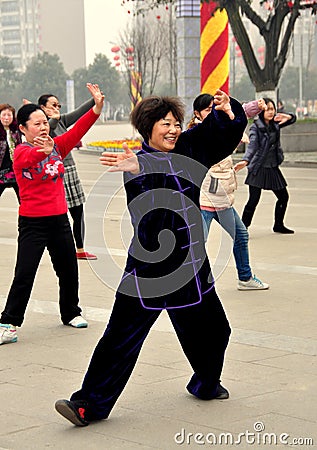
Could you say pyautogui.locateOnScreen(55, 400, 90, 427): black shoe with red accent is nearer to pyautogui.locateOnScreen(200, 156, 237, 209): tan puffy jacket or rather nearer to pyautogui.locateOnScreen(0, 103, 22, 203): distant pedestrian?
pyautogui.locateOnScreen(200, 156, 237, 209): tan puffy jacket

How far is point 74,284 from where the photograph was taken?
655cm

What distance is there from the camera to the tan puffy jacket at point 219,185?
7.58m

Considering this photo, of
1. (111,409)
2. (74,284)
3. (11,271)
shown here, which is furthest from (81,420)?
(11,271)

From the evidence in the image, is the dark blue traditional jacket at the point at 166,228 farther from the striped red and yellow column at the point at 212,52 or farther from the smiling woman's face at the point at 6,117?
the striped red and yellow column at the point at 212,52

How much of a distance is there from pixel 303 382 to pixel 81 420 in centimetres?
130

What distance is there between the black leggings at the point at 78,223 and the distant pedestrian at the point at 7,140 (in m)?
0.75

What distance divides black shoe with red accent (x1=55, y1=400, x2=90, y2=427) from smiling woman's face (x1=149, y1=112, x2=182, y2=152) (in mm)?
1274

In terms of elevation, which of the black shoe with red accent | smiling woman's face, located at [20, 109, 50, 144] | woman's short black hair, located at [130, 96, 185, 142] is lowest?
the black shoe with red accent

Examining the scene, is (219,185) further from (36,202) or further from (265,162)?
(265,162)

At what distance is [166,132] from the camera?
4.54m

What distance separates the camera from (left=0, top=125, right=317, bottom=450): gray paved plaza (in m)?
4.35

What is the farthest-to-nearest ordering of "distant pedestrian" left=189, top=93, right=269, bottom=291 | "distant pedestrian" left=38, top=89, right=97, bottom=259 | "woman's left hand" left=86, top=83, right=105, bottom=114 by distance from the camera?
"distant pedestrian" left=38, top=89, right=97, bottom=259, "distant pedestrian" left=189, top=93, right=269, bottom=291, "woman's left hand" left=86, top=83, right=105, bottom=114

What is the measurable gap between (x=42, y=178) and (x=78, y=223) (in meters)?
3.19

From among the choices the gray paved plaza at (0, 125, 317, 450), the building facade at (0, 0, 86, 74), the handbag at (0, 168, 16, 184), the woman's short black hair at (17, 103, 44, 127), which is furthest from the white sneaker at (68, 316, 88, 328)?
the building facade at (0, 0, 86, 74)
